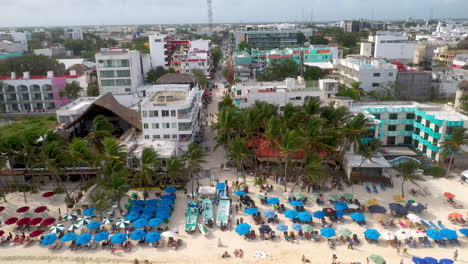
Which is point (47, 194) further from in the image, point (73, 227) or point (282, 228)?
point (282, 228)

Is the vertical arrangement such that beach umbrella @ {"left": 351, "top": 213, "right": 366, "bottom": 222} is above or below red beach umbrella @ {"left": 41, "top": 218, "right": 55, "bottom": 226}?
above

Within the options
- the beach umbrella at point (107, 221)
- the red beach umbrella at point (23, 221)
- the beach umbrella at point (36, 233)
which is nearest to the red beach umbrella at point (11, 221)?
the red beach umbrella at point (23, 221)

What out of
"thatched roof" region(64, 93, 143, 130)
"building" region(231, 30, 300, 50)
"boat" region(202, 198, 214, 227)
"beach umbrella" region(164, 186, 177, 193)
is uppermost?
"building" region(231, 30, 300, 50)

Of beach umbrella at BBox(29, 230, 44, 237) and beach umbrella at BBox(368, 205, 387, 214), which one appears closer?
beach umbrella at BBox(29, 230, 44, 237)

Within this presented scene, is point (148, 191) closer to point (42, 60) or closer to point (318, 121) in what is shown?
point (318, 121)

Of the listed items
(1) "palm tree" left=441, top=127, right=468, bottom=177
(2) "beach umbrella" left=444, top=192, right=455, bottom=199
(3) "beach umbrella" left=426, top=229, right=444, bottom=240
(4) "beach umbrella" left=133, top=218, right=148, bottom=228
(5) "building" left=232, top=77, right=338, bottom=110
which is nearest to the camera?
(3) "beach umbrella" left=426, top=229, right=444, bottom=240

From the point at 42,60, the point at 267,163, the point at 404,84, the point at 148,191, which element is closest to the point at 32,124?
the point at 148,191

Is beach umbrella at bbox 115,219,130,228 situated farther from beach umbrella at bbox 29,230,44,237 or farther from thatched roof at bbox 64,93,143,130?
thatched roof at bbox 64,93,143,130

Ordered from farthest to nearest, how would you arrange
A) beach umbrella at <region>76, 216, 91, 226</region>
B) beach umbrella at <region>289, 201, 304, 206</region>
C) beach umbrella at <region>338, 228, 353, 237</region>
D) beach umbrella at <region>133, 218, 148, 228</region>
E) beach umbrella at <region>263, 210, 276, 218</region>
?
1. beach umbrella at <region>289, 201, 304, 206</region>
2. beach umbrella at <region>263, 210, 276, 218</region>
3. beach umbrella at <region>76, 216, 91, 226</region>
4. beach umbrella at <region>133, 218, 148, 228</region>
5. beach umbrella at <region>338, 228, 353, 237</region>

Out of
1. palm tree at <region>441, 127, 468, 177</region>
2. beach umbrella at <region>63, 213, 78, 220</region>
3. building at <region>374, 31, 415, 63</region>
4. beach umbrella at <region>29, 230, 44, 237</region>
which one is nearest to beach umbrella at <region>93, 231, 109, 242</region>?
beach umbrella at <region>63, 213, 78, 220</region>
